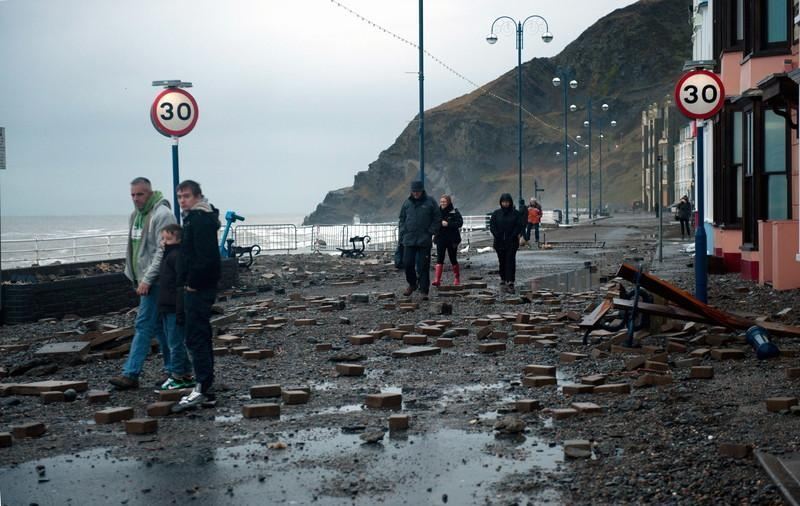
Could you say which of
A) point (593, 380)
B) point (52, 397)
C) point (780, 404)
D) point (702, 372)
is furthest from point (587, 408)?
point (52, 397)

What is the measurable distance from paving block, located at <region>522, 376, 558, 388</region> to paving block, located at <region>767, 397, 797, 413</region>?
219 cm

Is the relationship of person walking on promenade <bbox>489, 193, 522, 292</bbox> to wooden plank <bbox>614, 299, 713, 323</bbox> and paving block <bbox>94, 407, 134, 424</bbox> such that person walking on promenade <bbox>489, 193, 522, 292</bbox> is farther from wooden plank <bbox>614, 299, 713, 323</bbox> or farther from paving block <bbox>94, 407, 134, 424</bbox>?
paving block <bbox>94, 407, 134, 424</bbox>

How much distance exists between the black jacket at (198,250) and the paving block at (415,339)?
3.72 m

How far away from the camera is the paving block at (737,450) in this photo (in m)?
6.31

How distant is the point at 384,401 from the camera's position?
846 cm

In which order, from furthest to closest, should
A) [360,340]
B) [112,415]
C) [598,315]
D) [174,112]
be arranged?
[174,112] → [360,340] → [598,315] → [112,415]

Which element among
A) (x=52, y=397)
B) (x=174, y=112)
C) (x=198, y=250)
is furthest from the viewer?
(x=174, y=112)

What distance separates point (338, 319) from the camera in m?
15.2

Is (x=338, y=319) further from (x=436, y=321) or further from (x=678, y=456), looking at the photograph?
(x=678, y=456)

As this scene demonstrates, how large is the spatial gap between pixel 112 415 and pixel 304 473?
2.34 m

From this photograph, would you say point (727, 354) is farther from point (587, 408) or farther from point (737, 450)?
point (737, 450)

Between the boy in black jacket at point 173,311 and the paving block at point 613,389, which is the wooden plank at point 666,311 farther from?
the boy in black jacket at point 173,311

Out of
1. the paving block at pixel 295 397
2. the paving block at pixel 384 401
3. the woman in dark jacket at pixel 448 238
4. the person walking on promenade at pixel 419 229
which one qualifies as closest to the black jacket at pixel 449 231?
the woman in dark jacket at pixel 448 238

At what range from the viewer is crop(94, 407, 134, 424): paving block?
8070 millimetres
